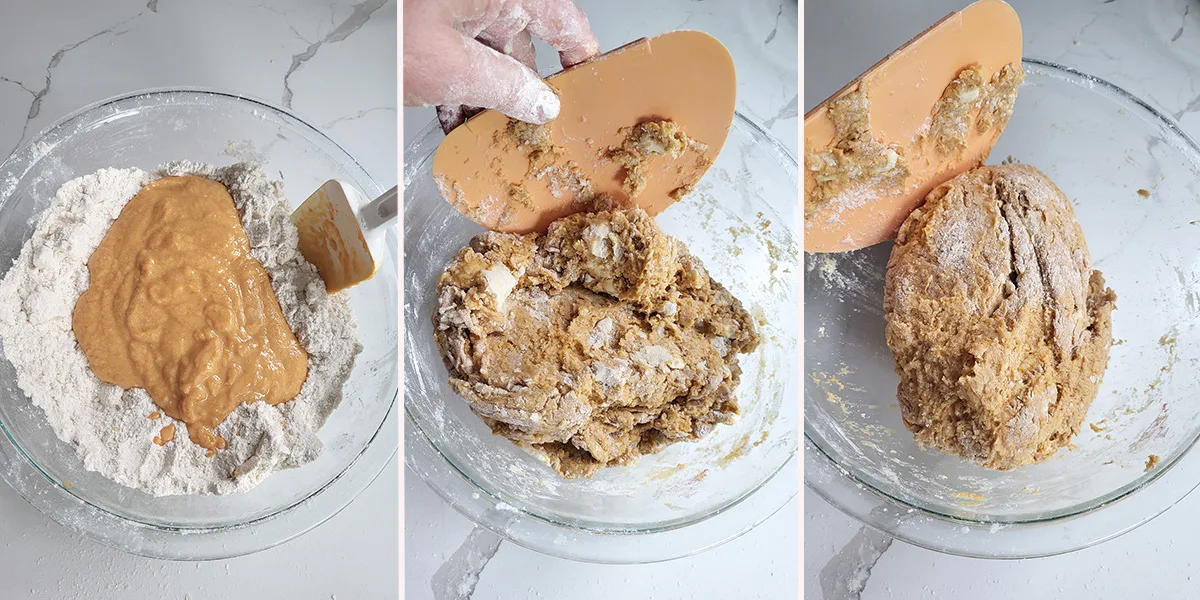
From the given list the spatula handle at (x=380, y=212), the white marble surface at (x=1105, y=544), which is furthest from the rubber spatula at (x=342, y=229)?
the white marble surface at (x=1105, y=544)

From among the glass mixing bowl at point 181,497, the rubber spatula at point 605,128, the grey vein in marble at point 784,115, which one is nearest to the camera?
the rubber spatula at point 605,128

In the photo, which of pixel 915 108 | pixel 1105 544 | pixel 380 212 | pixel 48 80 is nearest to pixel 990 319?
pixel 915 108

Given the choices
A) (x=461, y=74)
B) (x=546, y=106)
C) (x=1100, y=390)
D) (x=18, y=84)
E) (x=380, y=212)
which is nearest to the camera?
(x=461, y=74)

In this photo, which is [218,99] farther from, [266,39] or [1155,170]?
[1155,170]

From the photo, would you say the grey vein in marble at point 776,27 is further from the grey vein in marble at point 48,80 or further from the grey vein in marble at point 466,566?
the grey vein in marble at point 48,80

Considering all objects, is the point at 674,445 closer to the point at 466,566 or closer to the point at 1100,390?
the point at 466,566

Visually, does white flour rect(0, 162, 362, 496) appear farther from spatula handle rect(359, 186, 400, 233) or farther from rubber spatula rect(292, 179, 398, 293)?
spatula handle rect(359, 186, 400, 233)

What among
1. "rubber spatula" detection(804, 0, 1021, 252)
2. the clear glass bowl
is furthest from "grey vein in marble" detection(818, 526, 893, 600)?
"rubber spatula" detection(804, 0, 1021, 252)

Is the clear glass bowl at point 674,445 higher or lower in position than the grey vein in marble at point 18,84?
lower
